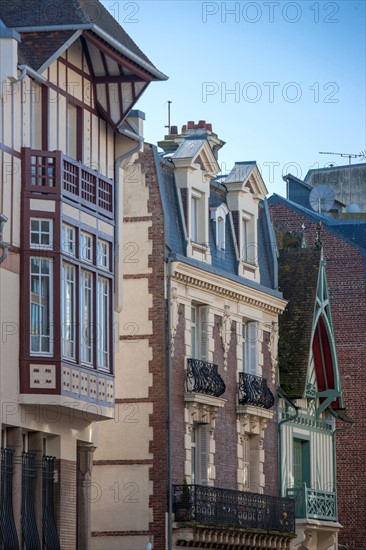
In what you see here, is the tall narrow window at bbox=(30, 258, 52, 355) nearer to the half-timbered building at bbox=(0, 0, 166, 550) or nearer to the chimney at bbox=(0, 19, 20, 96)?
the half-timbered building at bbox=(0, 0, 166, 550)

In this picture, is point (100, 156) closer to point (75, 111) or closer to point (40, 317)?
point (75, 111)

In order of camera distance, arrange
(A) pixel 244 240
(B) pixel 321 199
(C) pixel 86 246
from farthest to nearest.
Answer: (B) pixel 321 199, (A) pixel 244 240, (C) pixel 86 246

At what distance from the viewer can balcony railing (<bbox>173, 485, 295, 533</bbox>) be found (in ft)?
146

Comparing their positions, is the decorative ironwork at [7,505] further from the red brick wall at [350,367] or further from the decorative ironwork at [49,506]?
the red brick wall at [350,367]

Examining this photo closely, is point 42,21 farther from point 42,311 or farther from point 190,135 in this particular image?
point 190,135

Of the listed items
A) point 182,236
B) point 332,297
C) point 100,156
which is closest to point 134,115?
point 100,156

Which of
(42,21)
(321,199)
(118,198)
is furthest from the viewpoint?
(321,199)

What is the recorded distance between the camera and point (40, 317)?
37469 mm

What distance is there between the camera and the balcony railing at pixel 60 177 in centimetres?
3766

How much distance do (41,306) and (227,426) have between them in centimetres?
1136

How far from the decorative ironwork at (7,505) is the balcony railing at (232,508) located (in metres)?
8.27

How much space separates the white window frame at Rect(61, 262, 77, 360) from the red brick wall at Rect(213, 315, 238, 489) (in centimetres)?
957

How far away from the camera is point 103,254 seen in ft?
132

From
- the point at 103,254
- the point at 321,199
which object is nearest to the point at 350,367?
the point at 321,199
